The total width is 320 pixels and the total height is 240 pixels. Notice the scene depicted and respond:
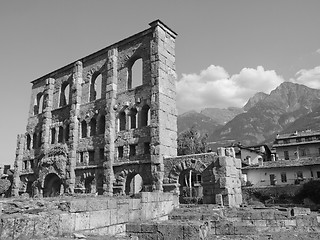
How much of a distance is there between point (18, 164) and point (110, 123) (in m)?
→ 14.5

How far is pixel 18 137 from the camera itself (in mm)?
31375

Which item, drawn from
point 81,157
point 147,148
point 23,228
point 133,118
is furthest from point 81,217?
point 81,157

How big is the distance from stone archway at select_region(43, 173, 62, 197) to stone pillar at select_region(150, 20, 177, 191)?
11.9 metres

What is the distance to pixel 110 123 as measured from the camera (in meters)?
22.7

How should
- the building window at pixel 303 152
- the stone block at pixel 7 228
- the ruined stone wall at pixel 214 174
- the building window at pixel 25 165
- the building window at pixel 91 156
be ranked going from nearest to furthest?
the stone block at pixel 7 228, the ruined stone wall at pixel 214 174, the building window at pixel 91 156, the building window at pixel 25 165, the building window at pixel 303 152

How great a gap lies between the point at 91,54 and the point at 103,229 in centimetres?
2107

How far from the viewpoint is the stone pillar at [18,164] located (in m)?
29.6

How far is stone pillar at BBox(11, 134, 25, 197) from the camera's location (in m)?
29.6

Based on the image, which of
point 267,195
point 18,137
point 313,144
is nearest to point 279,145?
point 313,144

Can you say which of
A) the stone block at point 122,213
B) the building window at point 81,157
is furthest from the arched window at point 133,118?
the stone block at point 122,213

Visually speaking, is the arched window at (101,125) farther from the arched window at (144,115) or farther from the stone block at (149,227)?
the stone block at (149,227)

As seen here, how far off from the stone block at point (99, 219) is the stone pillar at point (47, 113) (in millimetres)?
21617

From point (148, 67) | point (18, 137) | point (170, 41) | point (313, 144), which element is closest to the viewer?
point (148, 67)

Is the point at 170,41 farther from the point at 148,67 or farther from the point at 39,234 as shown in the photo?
the point at 39,234
